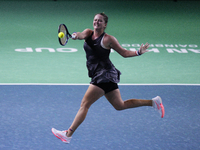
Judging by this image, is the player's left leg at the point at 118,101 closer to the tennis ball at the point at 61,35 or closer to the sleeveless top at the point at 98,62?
the sleeveless top at the point at 98,62

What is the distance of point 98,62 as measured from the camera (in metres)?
5.21

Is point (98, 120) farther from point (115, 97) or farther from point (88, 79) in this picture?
point (88, 79)

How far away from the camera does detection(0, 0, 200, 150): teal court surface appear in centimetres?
564

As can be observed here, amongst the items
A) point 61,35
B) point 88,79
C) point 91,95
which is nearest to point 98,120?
point 91,95

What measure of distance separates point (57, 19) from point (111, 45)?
350 inches

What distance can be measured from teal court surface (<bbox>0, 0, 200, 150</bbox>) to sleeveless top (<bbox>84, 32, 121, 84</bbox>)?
0.93m

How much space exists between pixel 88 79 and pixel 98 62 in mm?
3257

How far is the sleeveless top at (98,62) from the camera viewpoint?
16.8ft

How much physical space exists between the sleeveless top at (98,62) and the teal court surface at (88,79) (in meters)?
0.93

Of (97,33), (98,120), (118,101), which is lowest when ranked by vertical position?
(98,120)

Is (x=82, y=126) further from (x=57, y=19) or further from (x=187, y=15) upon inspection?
(x=187, y=15)

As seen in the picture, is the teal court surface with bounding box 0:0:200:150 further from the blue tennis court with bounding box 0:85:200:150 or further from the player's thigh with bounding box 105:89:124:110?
the player's thigh with bounding box 105:89:124:110

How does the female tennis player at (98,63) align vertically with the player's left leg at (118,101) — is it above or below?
above

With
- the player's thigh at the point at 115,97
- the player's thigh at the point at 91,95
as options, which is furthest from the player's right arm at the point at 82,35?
the player's thigh at the point at 115,97
